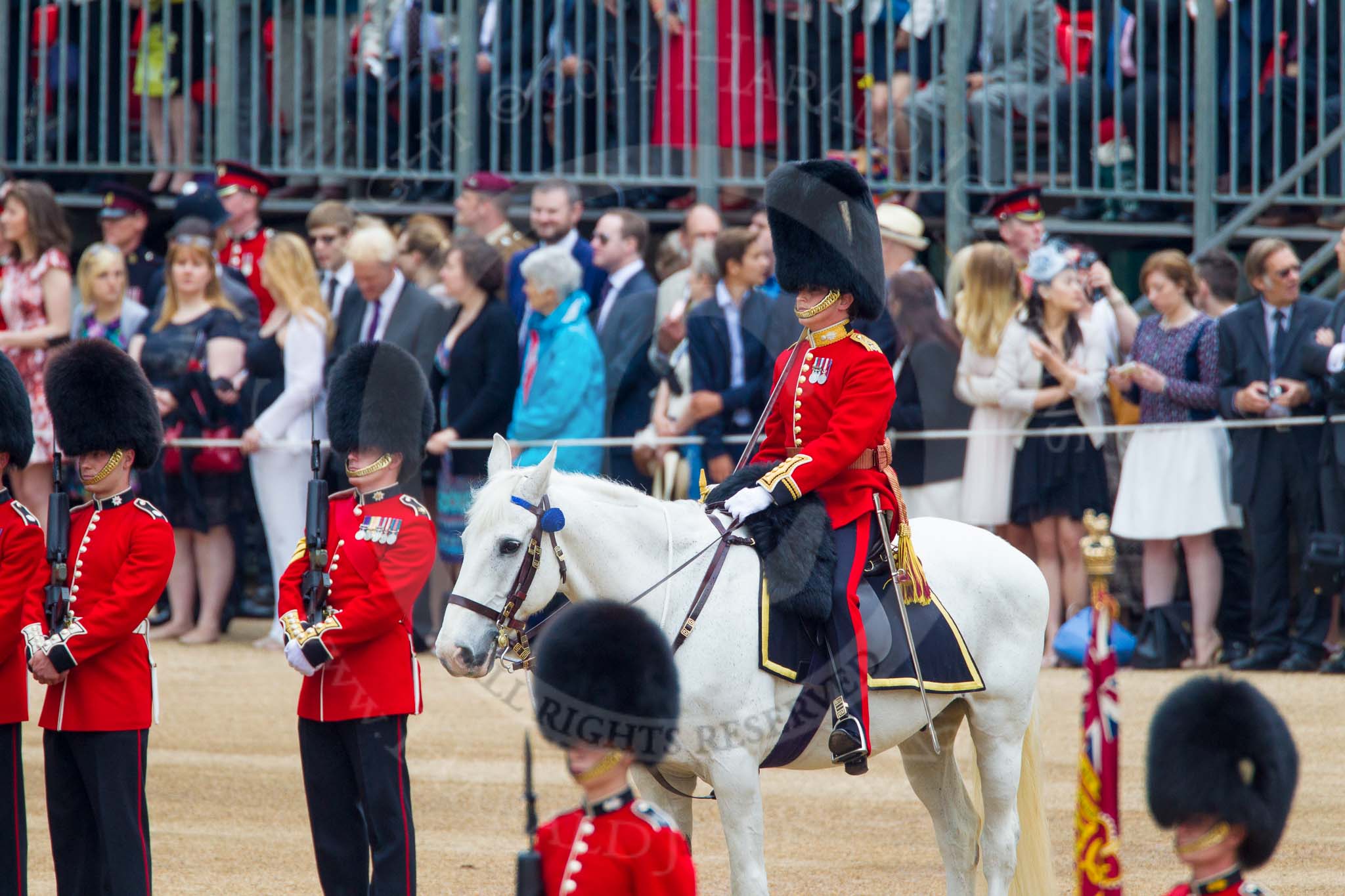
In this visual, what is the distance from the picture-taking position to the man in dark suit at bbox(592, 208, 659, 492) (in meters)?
9.80

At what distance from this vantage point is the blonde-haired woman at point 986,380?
9.71 m

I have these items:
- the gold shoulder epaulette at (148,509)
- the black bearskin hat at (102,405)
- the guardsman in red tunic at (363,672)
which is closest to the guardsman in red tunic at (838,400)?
the guardsman in red tunic at (363,672)

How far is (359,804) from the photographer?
5438mm

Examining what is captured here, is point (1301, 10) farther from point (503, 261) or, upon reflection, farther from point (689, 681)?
point (689, 681)

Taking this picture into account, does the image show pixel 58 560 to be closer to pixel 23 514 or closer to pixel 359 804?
pixel 23 514

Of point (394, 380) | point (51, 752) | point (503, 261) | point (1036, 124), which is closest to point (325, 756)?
point (51, 752)

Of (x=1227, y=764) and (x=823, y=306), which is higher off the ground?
(x=823, y=306)

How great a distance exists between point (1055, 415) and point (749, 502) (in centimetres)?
471

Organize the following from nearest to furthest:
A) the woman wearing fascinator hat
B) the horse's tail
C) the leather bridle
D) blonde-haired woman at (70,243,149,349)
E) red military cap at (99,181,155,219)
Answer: the leather bridle → the horse's tail → the woman wearing fascinator hat → blonde-haired woman at (70,243,149,349) → red military cap at (99,181,155,219)

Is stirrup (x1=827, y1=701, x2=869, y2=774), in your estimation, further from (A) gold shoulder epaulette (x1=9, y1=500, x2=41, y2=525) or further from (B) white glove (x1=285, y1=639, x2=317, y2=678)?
(A) gold shoulder epaulette (x1=9, y1=500, x2=41, y2=525)

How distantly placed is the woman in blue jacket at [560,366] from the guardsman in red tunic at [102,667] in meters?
3.76

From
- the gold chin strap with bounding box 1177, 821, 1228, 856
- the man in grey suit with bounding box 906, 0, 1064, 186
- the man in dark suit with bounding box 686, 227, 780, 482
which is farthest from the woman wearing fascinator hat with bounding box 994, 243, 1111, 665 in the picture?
the gold chin strap with bounding box 1177, 821, 1228, 856

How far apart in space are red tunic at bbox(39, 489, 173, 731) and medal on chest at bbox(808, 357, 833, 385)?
1.90m

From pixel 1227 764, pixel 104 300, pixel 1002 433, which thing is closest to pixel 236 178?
pixel 104 300
